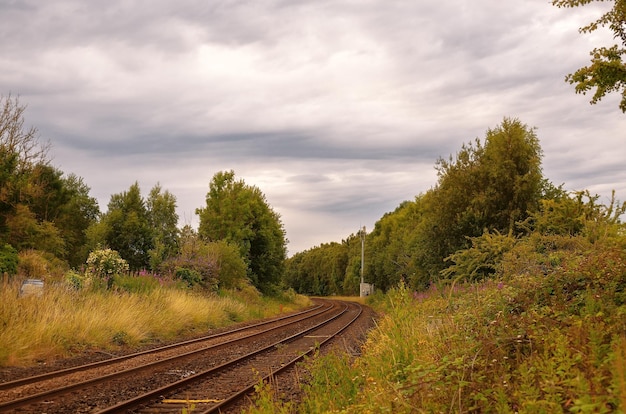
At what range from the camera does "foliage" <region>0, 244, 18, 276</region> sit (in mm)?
18356

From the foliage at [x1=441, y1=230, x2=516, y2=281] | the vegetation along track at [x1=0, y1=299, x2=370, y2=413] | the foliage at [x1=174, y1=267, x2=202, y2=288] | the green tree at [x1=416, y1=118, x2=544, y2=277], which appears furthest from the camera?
the foliage at [x1=174, y1=267, x2=202, y2=288]

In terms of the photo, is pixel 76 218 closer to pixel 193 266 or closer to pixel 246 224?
pixel 246 224

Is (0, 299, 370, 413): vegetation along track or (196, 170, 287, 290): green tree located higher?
(196, 170, 287, 290): green tree

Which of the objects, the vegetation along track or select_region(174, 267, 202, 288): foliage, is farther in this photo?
select_region(174, 267, 202, 288): foliage

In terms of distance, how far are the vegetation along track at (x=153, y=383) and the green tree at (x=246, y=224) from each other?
3675 centimetres

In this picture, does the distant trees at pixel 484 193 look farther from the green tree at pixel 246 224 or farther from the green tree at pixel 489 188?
the green tree at pixel 246 224

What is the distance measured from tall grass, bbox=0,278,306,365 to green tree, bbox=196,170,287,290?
94.7ft

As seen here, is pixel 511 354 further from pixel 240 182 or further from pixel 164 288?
pixel 240 182

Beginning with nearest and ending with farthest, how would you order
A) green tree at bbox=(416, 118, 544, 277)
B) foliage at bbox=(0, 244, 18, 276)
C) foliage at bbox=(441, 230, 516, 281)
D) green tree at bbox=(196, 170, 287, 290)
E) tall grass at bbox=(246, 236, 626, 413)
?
tall grass at bbox=(246, 236, 626, 413) → foliage at bbox=(0, 244, 18, 276) → foliage at bbox=(441, 230, 516, 281) → green tree at bbox=(416, 118, 544, 277) → green tree at bbox=(196, 170, 287, 290)

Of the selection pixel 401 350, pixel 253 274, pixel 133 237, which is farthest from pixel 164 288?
pixel 133 237

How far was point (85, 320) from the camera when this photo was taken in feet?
49.1

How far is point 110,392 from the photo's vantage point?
9.01m

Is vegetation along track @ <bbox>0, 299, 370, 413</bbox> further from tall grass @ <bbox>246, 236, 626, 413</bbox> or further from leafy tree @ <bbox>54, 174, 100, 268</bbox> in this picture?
leafy tree @ <bbox>54, 174, 100, 268</bbox>

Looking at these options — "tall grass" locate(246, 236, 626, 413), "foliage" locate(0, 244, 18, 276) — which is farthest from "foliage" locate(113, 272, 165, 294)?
"tall grass" locate(246, 236, 626, 413)
